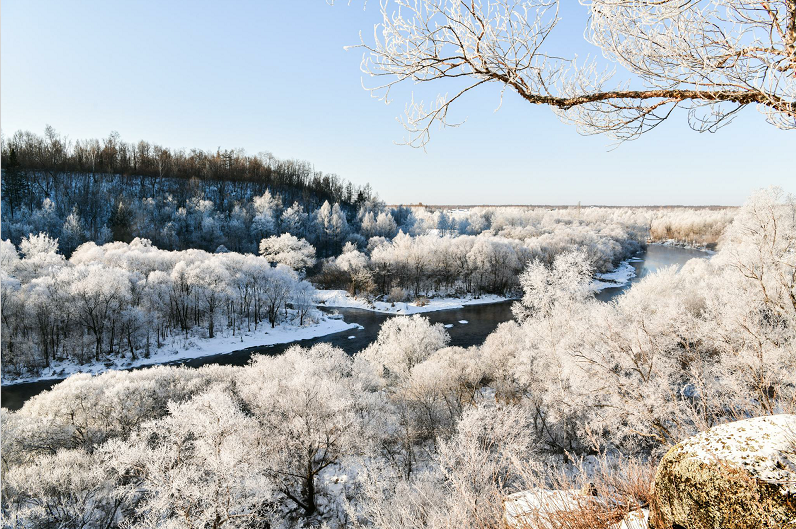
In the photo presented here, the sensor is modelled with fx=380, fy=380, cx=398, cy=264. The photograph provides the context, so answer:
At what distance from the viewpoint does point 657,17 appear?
2908 millimetres

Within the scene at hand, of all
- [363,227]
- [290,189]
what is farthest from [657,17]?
[290,189]

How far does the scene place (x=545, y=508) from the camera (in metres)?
3.66

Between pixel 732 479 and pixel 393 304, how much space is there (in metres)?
47.2

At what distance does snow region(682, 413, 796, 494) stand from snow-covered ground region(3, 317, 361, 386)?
36824mm

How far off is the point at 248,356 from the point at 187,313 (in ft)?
37.0

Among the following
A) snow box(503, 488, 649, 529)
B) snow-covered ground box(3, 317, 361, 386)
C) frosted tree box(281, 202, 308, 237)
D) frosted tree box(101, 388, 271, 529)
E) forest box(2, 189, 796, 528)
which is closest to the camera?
snow box(503, 488, 649, 529)

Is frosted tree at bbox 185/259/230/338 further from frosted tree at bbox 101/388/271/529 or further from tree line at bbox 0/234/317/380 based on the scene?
frosted tree at bbox 101/388/271/529

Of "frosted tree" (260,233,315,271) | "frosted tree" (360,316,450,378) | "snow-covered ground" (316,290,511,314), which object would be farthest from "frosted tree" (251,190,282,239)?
"frosted tree" (360,316,450,378)

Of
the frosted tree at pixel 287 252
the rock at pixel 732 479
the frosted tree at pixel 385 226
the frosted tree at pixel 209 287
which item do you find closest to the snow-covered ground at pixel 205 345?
the frosted tree at pixel 209 287

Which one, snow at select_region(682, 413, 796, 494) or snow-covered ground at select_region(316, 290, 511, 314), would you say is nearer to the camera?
snow at select_region(682, 413, 796, 494)

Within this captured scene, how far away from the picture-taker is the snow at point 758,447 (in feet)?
8.22

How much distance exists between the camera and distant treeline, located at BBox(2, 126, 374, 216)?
2304 inches

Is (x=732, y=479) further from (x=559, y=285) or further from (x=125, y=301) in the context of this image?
(x=125, y=301)

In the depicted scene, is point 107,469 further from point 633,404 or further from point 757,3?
point 757,3
